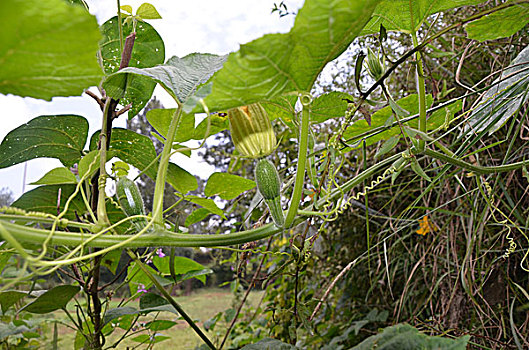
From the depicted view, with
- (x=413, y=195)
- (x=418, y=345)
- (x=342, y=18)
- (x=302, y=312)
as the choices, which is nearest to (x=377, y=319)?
(x=413, y=195)

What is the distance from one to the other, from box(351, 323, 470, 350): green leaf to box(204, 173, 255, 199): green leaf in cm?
14

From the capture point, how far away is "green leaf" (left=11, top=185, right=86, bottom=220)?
29 centimetres

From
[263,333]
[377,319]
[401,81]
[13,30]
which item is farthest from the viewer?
[263,333]

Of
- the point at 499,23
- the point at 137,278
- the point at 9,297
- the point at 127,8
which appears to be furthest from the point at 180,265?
the point at 499,23

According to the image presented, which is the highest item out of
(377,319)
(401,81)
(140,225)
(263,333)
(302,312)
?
A: (401,81)

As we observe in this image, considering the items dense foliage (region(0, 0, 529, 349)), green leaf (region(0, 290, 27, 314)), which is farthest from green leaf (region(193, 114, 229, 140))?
green leaf (region(0, 290, 27, 314))

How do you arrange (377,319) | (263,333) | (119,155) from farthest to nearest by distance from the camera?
(263,333)
(377,319)
(119,155)

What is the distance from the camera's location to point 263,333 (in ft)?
3.94

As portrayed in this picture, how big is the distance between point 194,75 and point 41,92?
0.24 ft

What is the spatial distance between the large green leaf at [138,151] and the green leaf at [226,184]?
15mm

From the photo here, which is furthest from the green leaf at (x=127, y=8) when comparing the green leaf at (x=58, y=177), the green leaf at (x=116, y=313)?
the green leaf at (x=116, y=313)

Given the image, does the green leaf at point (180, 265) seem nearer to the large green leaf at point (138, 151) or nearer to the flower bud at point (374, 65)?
the large green leaf at point (138, 151)

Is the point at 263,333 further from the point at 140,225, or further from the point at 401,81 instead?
the point at 140,225

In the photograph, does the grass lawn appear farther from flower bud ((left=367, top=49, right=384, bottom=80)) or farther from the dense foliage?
flower bud ((left=367, top=49, right=384, bottom=80))
